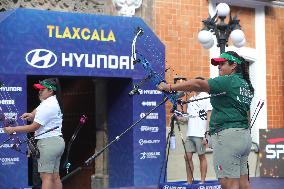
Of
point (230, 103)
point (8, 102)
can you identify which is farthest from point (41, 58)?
point (230, 103)

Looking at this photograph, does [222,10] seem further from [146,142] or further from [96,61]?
[146,142]

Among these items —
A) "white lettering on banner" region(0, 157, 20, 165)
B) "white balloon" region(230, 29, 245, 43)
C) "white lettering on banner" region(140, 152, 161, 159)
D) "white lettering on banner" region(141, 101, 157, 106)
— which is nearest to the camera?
"white lettering on banner" region(0, 157, 20, 165)

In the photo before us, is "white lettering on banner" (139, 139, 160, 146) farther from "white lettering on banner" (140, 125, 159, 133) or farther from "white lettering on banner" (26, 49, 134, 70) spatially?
"white lettering on banner" (26, 49, 134, 70)

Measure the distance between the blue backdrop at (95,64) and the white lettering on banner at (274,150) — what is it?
3.52 m

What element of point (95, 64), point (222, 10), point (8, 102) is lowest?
point (8, 102)

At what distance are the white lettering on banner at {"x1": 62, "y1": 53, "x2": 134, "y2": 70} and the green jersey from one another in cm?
532

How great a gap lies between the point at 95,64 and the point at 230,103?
5.63 m

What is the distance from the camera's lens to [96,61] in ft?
39.5

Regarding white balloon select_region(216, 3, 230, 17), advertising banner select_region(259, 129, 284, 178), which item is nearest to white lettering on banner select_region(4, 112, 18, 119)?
white balloon select_region(216, 3, 230, 17)

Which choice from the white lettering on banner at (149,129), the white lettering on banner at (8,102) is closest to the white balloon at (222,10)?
the white lettering on banner at (149,129)

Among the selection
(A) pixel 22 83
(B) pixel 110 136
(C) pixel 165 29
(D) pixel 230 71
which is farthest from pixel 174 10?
(D) pixel 230 71

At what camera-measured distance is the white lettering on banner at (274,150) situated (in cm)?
1512

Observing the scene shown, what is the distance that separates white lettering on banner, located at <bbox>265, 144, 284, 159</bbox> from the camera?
1512 cm

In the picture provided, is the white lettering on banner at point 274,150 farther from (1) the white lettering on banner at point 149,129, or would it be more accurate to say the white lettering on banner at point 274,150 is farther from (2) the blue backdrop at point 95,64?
(1) the white lettering on banner at point 149,129
